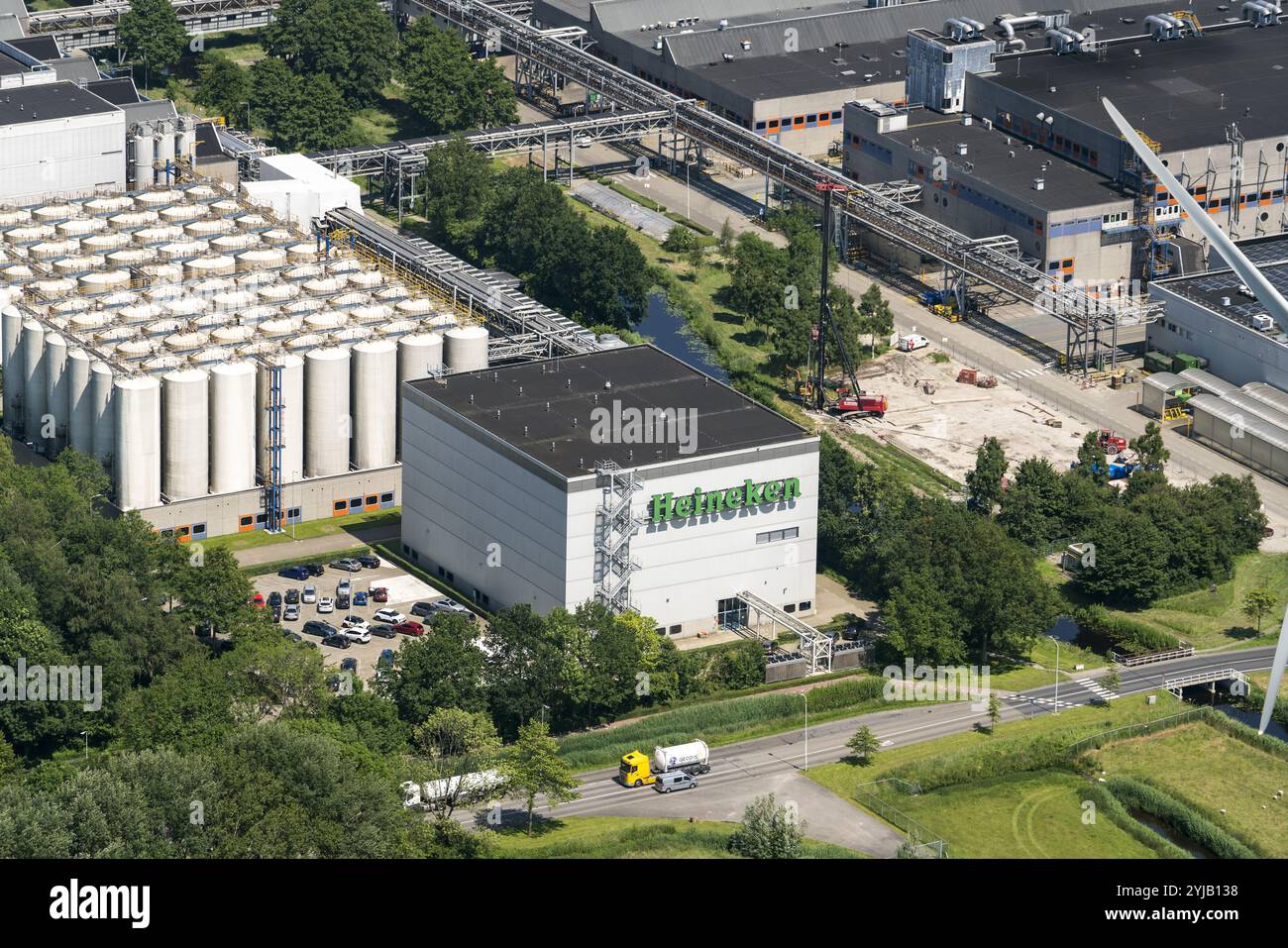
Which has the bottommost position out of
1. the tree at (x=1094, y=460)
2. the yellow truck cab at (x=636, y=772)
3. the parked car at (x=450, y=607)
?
the parked car at (x=450, y=607)

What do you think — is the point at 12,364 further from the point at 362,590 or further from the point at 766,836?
the point at 766,836

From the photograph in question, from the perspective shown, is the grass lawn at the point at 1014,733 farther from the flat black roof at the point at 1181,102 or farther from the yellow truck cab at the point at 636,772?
the flat black roof at the point at 1181,102

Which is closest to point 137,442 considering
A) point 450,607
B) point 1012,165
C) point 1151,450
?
point 450,607

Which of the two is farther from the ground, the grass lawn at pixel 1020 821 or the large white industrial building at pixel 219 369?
the large white industrial building at pixel 219 369

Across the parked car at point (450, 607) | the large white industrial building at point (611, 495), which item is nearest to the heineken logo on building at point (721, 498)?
the large white industrial building at point (611, 495)

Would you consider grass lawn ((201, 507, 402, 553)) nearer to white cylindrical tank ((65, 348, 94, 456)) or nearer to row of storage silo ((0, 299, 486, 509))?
row of storage silo ((0, 299, 486, 509))

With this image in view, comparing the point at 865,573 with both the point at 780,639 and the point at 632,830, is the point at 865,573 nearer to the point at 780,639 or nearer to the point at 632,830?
the point at 780,639

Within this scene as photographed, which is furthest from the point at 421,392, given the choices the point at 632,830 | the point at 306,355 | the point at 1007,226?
the point at 1007,226

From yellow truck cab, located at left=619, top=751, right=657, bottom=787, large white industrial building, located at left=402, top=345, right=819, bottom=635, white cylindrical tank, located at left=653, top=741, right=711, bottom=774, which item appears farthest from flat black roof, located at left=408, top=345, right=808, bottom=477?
yellow truck cab, located at left=619, top=751, right=657, bottom=787
